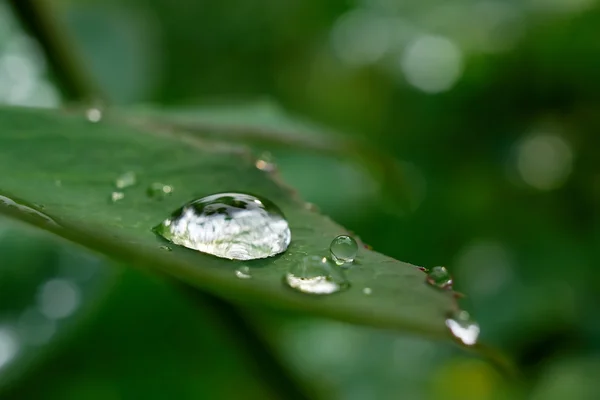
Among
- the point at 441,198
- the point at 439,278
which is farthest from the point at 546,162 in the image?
the point at 439,278

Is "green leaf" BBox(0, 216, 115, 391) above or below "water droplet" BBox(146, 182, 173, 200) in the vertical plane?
below

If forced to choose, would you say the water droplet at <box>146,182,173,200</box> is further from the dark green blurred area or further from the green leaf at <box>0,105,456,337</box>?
the dark green blurred area

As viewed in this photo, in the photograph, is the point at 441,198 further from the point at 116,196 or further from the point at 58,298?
the point at 116,196

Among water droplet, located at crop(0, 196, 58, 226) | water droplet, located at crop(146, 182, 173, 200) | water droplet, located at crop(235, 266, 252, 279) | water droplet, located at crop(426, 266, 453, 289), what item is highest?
water droplet, located at crop(146, 182, 173, 200)

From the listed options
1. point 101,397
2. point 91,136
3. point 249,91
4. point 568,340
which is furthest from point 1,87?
point 568,340

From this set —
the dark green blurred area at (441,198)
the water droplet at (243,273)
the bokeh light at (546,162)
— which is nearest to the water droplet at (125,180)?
the water droplet at (243,273)

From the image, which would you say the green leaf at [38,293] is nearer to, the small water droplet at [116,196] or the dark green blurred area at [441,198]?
the dark green blurred area at [441,198]

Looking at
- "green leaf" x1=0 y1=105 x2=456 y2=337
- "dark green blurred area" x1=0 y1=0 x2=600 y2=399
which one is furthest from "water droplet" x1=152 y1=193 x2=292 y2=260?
"dark green blurred area" x1=0 y1=0 x2=600 y2=399
